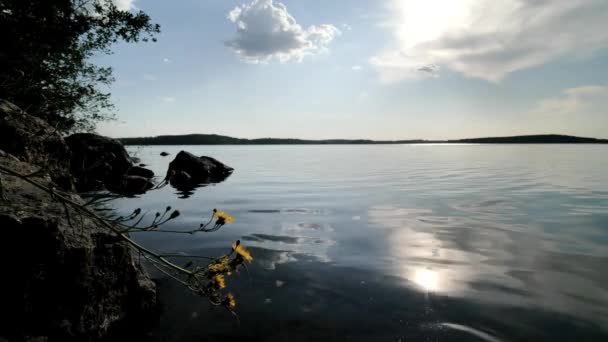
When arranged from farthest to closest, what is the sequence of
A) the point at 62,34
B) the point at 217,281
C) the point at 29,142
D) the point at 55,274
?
the point at 62,34, the point at 29,142, the point at 55,274, the point at 217,281

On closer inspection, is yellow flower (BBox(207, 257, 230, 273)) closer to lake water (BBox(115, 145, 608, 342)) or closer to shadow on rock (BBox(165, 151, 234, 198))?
lake water (BBox(115, 145, 608, 342))

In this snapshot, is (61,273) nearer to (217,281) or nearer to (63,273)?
(63,273)

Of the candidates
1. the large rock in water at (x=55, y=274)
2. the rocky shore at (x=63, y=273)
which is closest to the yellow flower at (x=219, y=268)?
the rocky shore at (x=63, y=273)

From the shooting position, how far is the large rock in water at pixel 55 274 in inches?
113

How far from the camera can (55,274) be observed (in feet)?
10.3

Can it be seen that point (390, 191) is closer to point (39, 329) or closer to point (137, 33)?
point (39, 329)

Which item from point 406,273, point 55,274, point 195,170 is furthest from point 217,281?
point 195,170

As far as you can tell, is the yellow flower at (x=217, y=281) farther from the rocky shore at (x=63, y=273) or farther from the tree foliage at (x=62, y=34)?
the tree foliage at (x=62, y=34)

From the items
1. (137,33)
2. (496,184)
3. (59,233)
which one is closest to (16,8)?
(137,33)

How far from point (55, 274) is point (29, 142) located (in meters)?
4.00

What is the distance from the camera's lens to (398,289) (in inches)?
202

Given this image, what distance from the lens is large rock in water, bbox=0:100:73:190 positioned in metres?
5.61

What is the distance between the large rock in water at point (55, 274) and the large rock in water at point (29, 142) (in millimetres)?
1616

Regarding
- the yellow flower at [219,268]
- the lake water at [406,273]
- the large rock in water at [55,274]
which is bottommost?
the lake water at [406,273]
